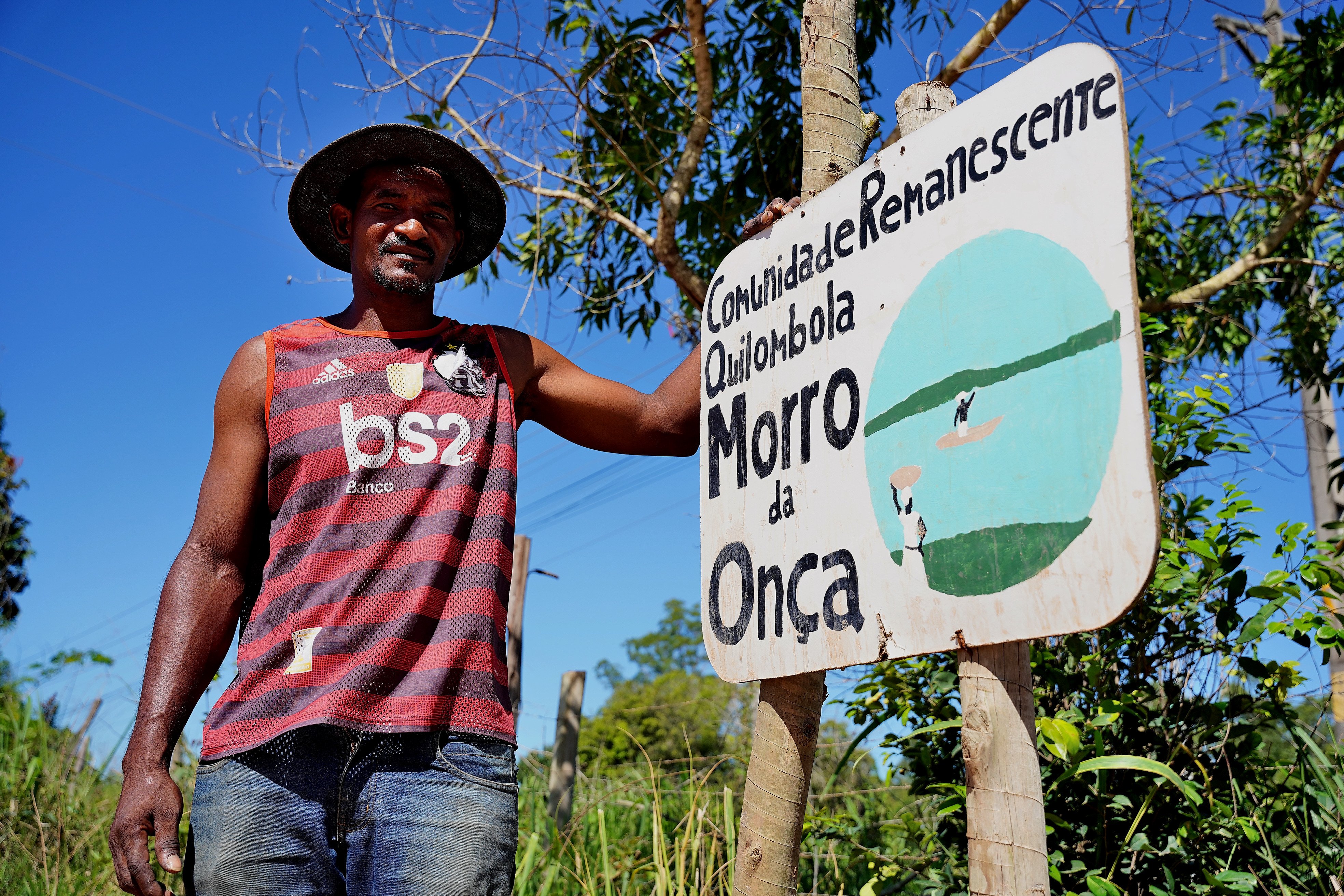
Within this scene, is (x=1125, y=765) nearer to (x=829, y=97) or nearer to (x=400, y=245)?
(x=829, y=97)

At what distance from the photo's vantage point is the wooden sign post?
1.18 m

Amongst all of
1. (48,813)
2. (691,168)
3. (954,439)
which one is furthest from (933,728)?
(48,813)

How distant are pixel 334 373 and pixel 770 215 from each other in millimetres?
898

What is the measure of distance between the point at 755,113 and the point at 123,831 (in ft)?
11.5

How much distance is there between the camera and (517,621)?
507cm

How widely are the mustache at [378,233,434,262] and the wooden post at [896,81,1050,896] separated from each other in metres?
1.32

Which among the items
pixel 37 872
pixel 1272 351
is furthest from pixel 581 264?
pixel 37 872

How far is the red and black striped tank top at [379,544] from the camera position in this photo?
164cm

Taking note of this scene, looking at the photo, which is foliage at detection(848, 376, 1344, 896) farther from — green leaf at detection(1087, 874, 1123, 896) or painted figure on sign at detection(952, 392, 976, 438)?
painted figure on sign at detection(952, 392, 976, 438)

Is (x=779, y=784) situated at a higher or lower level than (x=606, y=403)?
lower

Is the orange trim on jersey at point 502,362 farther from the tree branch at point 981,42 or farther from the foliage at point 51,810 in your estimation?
the foliage at point 51,810

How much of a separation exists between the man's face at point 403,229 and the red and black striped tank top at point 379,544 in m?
0.12

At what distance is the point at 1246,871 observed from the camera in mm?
2398

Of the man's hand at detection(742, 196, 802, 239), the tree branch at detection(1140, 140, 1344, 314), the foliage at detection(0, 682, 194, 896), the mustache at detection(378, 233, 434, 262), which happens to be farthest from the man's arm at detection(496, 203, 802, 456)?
the foliage at detection(0, 682, 194, 896)
